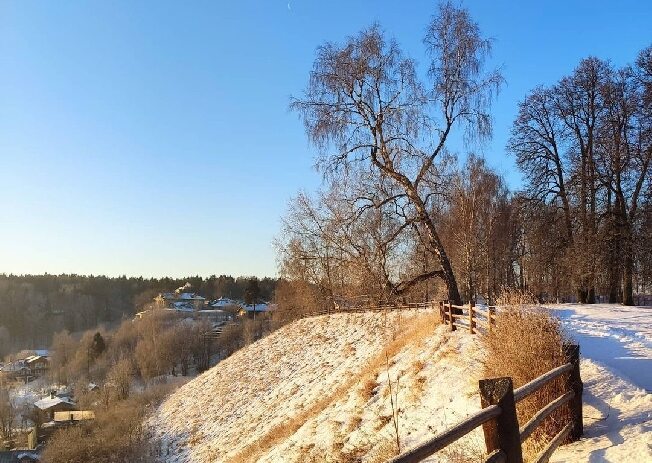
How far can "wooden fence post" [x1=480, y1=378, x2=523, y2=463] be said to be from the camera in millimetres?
4539

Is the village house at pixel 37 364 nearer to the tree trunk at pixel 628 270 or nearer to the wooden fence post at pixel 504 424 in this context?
the tree trunk at pixel 628 270

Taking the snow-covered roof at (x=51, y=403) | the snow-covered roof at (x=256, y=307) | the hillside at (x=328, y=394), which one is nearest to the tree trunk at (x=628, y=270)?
the hillside at (x=328, y=394)

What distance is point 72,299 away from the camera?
430 ft

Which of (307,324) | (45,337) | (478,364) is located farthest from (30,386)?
(478,364)

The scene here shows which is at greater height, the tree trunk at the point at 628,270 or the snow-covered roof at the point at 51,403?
the tree trunk at the point at 628,270

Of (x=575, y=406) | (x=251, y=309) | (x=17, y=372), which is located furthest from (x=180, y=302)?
(x=575, y=406)

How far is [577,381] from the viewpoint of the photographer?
674 centimetres

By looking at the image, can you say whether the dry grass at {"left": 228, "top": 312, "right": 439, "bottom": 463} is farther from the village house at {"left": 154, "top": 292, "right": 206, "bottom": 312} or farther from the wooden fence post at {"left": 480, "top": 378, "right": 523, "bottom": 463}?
the village house at {"left": 154, "top": 292, "right": 206, "bottom": 312}

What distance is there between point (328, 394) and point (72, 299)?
131376 mm

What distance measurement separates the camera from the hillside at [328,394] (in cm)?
1023

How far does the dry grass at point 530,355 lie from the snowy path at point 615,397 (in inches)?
15.9

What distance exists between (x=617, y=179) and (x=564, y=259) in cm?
451

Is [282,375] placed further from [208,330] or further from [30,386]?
[30,386]

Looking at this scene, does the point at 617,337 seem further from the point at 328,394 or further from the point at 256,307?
the point at 256,307
